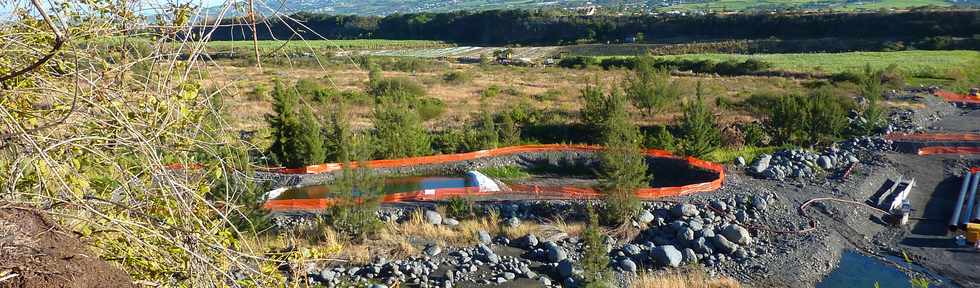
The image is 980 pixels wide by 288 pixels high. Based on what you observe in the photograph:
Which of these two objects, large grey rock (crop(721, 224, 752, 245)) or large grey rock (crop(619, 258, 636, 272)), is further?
large grey rock (crop(721, 224, 752, 245))

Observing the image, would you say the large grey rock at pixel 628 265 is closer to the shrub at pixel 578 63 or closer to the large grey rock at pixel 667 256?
the large grey rock at pixel 667 256

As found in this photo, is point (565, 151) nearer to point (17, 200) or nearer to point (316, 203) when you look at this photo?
point (316, 203)

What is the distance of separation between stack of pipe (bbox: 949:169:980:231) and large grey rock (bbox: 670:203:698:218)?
16.1 feet

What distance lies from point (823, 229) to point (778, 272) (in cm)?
268


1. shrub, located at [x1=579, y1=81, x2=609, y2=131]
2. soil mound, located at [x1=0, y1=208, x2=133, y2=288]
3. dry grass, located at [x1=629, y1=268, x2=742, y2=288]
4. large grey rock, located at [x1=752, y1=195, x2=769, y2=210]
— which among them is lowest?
large grey rock, located at [x1=752, y1=195, x2=769, y2=210]

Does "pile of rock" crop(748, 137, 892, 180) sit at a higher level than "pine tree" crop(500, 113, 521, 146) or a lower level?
lower

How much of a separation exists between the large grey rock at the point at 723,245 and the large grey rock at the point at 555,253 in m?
2.78

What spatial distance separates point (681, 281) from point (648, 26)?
2801 inches

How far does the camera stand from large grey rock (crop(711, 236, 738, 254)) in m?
12.2

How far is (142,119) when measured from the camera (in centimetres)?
252

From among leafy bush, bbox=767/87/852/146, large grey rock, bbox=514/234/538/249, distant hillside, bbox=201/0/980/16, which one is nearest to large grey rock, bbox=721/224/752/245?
large grey rock, bbox=514/234/538/249

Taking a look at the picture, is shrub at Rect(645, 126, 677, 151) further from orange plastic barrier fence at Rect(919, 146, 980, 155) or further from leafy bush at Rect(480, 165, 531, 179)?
orange plastic barrier fence at Rect(919, 146, 980, 155)

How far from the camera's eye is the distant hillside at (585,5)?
2.62m

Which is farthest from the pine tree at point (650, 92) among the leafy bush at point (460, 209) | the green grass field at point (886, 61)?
the green grass field at point (886, 61)
